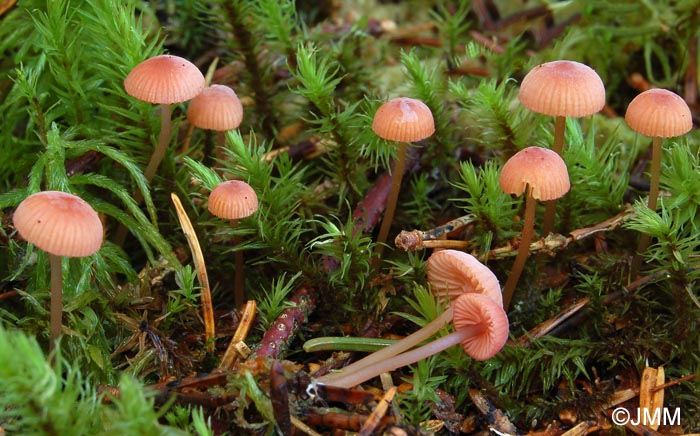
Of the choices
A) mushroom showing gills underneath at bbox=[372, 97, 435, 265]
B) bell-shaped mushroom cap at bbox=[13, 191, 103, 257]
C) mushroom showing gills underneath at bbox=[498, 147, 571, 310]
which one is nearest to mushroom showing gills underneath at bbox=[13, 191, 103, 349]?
bell-shaped mushroom cap at bbox=[13, 191, 103, 257]

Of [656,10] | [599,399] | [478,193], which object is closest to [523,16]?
[656,10]

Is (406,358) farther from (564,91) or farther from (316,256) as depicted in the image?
(564,91)

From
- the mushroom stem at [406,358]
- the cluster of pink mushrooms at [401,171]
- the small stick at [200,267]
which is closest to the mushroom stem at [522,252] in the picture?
the cluster of pink mushrooms at [401,171]

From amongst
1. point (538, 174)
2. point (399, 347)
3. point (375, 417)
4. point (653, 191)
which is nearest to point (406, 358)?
point (399, 347)

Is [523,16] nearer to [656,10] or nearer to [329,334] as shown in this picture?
[656,10]

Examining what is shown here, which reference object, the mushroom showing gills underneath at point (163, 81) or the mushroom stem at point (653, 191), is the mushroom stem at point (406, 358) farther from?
the mushroom showing gills underneath at point (163, 81)

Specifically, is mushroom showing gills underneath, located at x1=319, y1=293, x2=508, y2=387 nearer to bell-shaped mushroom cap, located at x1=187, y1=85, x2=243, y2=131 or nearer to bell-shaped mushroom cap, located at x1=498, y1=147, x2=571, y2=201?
bell-shaped mushroom cap, located at x1=498, y1=147, x2=571, y2=201
